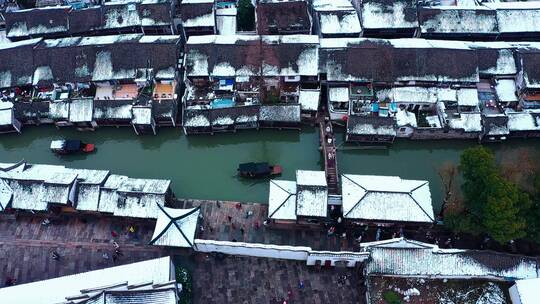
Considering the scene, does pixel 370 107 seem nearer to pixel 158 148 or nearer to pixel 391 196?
pixel 391 196

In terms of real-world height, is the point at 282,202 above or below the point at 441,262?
above

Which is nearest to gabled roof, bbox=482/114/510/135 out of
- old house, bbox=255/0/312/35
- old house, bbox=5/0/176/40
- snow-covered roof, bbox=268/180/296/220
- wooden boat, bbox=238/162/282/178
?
snow-covered roof, bbox=268/180/296/220

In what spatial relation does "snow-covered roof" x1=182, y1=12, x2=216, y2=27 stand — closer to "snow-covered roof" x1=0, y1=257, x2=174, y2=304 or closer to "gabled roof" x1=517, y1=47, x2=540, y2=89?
"snow-covered roof" x1=0, y1=257, x2=174, y2=304

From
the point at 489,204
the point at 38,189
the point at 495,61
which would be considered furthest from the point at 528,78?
the point at 38,189

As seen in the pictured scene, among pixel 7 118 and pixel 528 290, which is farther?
pixel 7 118

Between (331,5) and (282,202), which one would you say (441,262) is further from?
(331,5)

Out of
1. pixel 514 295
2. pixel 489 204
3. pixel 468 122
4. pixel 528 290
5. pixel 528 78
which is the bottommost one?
pixel 514 295

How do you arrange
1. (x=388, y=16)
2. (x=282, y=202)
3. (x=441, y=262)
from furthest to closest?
(x=388, y=16), (x=282, y=202), (x=441, y=262)
